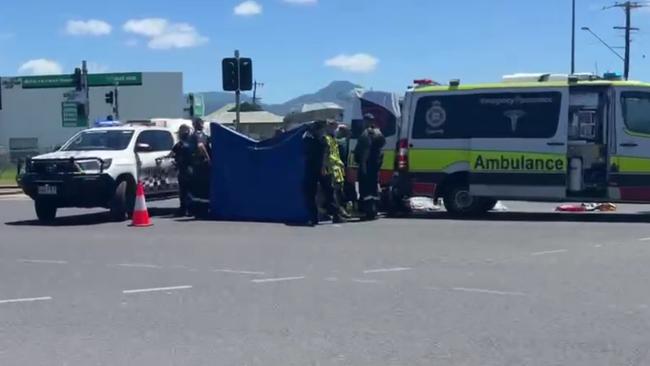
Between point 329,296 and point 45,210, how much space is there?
965 cm

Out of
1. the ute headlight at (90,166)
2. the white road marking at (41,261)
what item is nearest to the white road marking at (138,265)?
the white road marking at (41,261)

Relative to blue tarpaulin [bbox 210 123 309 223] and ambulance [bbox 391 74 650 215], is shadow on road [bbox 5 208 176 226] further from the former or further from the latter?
ambulance [bbox 391 74 650 215]

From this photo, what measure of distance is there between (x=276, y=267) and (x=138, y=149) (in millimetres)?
7193

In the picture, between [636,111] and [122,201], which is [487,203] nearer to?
[636,111]

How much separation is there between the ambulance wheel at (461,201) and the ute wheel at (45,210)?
683cm

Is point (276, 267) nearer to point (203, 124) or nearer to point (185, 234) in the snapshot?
point (185, 234)

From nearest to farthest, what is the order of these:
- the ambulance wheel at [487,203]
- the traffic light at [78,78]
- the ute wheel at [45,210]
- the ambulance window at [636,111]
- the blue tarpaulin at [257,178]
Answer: the ambulance window at [636,111], the blue tarpaulin at [257,178], the ute wheel at [45,210], the ambulance wheel at [487,203], the traffic light at [78,78]

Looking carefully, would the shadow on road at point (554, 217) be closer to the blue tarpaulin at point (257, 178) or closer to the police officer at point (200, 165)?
the blue tarpaulin at point (257, 178)

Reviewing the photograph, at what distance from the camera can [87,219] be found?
18719 mm

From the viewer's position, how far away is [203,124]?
62.2ft

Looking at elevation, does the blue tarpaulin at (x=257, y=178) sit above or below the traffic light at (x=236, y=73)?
below

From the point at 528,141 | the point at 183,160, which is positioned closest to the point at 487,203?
the point at 528,141

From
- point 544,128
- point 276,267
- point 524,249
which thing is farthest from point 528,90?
point 276,267

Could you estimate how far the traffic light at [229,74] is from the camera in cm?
2122
